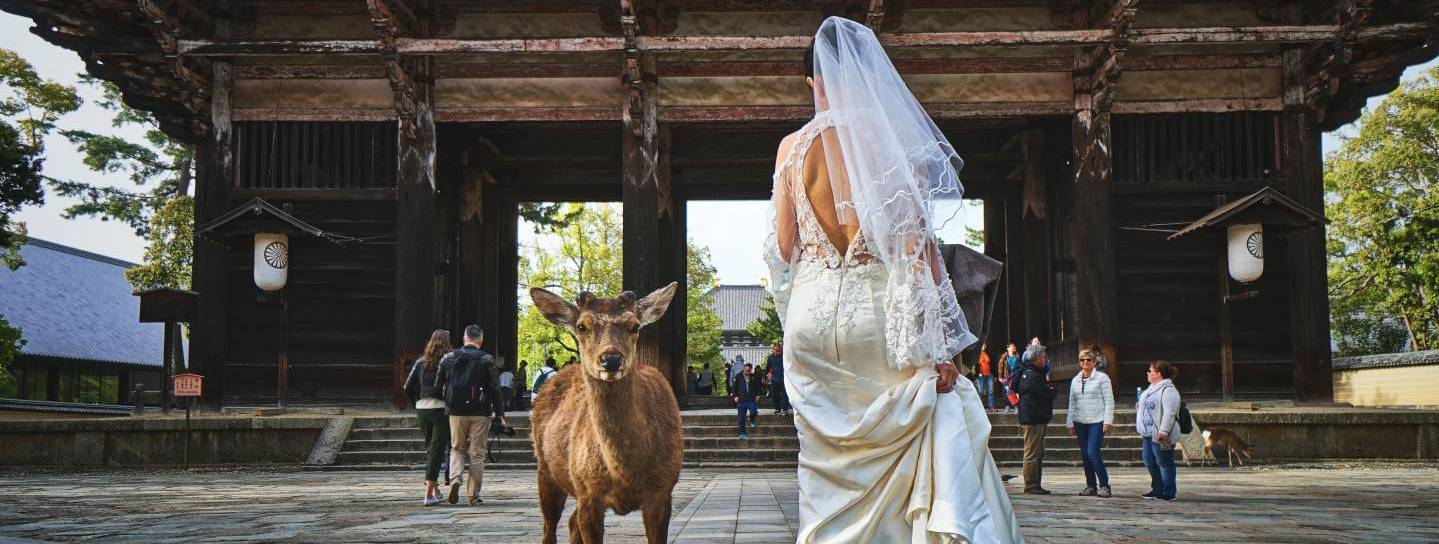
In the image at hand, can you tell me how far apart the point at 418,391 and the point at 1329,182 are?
30731mm

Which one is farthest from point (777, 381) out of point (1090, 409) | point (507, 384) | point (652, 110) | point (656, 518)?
point (656, 518)

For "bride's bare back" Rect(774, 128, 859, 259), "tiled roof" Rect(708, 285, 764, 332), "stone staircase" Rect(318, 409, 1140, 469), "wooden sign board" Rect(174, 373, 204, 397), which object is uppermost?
"tiled roof" Rect(708, 285, 764, 332)

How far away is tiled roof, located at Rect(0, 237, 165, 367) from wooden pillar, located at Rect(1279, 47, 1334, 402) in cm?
2847

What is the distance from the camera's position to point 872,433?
4.04m

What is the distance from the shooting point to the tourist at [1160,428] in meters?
10.1

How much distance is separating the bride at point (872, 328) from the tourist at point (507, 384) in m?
15.9

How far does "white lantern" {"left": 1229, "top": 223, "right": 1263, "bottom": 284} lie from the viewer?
52.5 feet

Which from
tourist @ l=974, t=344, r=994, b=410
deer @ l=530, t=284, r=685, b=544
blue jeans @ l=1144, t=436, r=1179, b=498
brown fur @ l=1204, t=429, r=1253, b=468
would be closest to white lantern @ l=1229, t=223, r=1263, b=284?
brown fur @ l=1204, t=429, r=1253, b=468

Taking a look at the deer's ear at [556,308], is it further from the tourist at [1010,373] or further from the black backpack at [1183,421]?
the tourist at [1010,373]

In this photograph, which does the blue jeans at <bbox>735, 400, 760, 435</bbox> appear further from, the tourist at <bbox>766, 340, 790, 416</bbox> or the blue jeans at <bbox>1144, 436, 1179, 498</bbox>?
the blue jeans at <bbox>1144, 436, 1179, 498</bbox>

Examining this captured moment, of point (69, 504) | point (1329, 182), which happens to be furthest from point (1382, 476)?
point (1329, 182)

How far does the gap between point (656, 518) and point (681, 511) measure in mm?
3179

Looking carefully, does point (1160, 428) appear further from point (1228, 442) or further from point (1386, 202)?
point (1386, 202)

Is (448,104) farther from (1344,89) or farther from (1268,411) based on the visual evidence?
(1344,89)
